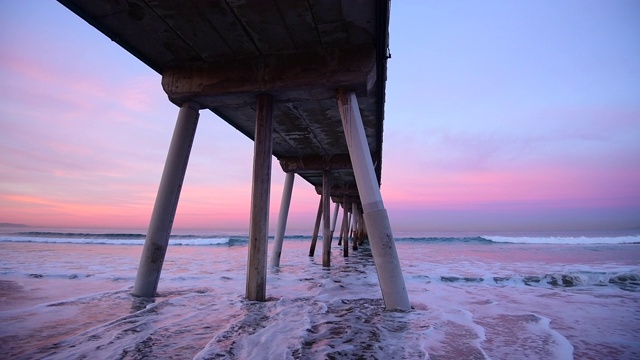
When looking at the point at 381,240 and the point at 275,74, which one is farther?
the point at 275,74

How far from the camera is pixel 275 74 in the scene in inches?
227

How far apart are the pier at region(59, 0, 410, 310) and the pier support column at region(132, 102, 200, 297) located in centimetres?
2

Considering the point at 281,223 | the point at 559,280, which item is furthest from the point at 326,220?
the point at 559,280

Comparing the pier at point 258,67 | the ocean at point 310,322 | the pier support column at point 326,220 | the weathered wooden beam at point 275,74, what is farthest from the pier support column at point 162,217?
the pier support column at point 326,220

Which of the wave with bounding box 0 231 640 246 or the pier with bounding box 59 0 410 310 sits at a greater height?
the pier with bounding box 59 0 410 310

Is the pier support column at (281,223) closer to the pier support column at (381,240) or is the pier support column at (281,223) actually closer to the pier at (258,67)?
the pier at (258,67)

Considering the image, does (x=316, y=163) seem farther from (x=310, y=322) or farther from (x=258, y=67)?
(x=310, y=322)

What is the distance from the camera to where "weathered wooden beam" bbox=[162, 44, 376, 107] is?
5480mm

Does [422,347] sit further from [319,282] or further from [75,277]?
[75,277]

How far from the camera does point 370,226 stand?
5.10 meters

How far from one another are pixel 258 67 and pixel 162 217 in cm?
340

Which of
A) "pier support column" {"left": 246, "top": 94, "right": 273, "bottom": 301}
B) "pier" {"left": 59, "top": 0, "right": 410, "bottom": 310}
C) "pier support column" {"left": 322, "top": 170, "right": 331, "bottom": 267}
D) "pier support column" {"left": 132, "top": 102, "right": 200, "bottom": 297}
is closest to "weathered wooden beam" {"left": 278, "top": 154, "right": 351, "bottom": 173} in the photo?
"pier support column" {"left": 322, "top": 170, "right": 331, "bottom": 267}

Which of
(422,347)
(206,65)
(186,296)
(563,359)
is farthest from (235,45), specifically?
(563,359)

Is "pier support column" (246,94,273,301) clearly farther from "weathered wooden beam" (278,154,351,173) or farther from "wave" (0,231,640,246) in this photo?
"wave" (0,231,640,246)
